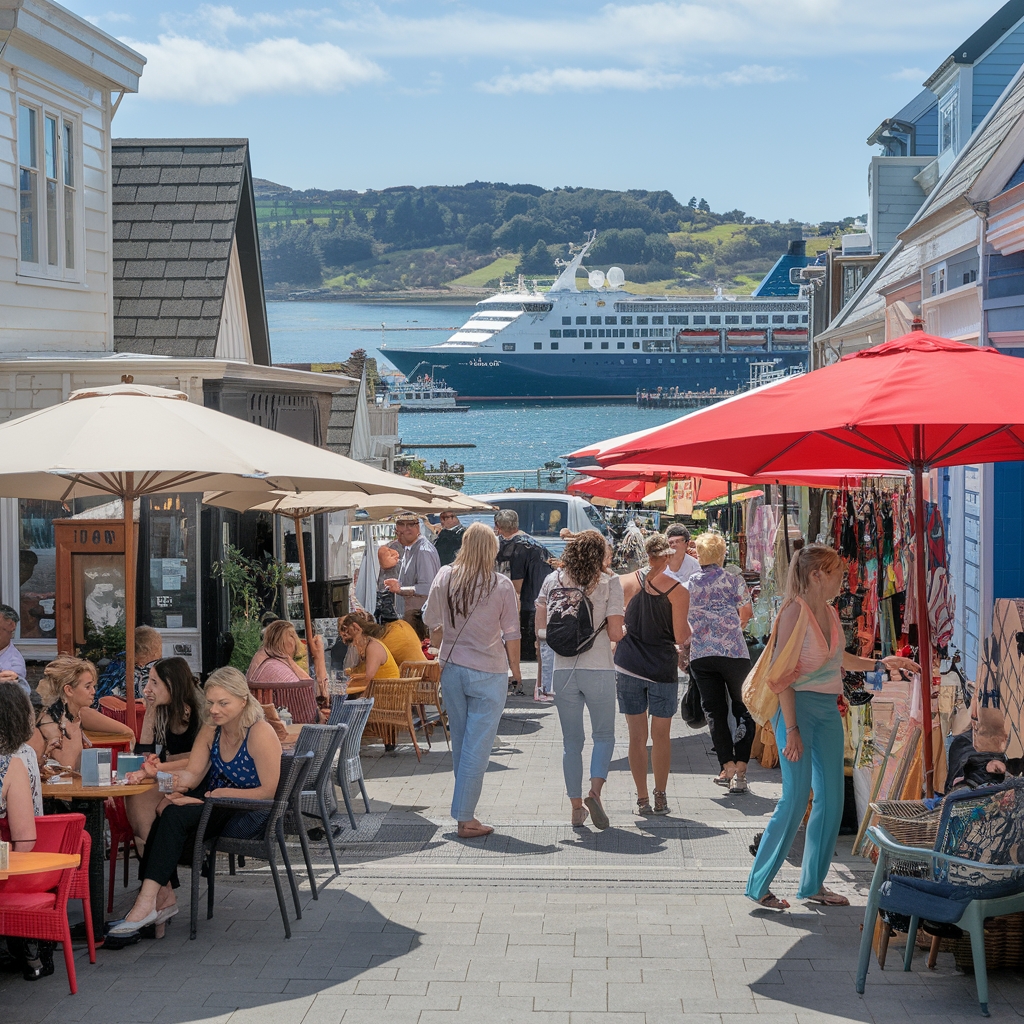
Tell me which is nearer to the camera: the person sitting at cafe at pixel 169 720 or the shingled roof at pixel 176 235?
the person sitting at cafe at pixel 169 720

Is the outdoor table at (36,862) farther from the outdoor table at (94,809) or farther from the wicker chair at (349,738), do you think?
the wicker chair at (349,738)

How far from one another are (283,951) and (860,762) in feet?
10.3

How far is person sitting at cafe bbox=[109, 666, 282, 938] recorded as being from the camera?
5508 millimetres

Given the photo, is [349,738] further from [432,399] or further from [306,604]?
[432,399]

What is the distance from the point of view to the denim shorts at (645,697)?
296 inches

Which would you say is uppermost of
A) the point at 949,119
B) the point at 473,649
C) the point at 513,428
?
the point at 949,119

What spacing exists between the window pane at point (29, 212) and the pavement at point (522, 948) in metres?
5.48

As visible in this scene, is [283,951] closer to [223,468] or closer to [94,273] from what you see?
[223,468]

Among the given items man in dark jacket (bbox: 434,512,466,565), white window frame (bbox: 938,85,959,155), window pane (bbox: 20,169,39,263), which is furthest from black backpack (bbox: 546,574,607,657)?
white window frame (bbox: 938,85,959,155)

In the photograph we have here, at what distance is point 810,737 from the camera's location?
568 centimetres

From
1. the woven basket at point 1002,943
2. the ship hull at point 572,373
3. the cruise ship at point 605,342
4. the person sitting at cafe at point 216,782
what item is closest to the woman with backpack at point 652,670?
the person sitting at cafe at point 216,782

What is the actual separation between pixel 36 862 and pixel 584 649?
3165 millimetres

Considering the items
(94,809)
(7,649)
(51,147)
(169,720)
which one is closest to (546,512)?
(51,147)

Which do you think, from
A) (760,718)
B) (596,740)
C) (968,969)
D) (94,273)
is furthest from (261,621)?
(968,969)
